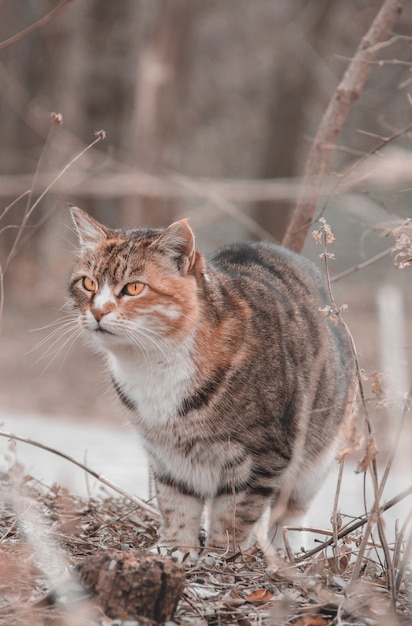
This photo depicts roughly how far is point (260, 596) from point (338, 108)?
9.58ft

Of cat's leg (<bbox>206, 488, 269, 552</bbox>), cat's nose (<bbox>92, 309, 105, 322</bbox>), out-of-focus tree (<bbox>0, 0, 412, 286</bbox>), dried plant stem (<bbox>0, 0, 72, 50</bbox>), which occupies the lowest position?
cat's leg (<bbox>206, 488, 269, 552</bbox>)

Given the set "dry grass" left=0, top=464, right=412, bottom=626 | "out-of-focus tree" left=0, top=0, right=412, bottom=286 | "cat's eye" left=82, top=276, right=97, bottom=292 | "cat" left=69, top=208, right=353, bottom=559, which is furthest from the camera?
"out-of-focus tree" left=0, top=0, right=412, bottom=286

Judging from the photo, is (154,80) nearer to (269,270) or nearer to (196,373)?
(269,270)

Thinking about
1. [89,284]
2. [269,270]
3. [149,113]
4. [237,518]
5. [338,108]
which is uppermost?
[149,113]

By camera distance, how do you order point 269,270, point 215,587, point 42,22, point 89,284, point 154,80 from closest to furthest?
point 42,22, point 215,587, point 89,284, point 269,270, point 154,80

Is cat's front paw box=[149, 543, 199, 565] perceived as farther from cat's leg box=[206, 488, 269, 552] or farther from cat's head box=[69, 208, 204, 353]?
cat's head box=[69, 208, 204, 353]

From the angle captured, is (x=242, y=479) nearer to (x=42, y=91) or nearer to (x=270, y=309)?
(x=270, y=309)

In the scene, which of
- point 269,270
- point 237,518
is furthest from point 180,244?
point 237,518

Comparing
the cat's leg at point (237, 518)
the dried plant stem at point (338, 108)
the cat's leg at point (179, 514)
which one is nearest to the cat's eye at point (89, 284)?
the cat's leg at point (179, 514)

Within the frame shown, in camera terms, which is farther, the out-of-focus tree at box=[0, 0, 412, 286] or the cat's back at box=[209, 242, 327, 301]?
the out-of-focus tree at box=[0, 0, 412, 286]

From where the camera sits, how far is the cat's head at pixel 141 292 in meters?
3.62

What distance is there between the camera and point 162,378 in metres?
3.73

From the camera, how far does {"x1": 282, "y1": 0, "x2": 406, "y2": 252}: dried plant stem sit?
4.68 meters

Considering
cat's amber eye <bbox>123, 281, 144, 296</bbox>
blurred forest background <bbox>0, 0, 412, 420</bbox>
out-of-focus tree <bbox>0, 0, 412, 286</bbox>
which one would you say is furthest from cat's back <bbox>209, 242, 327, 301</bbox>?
out-of-focus tree <bbox>0, 0, 412, 286</bbox>
